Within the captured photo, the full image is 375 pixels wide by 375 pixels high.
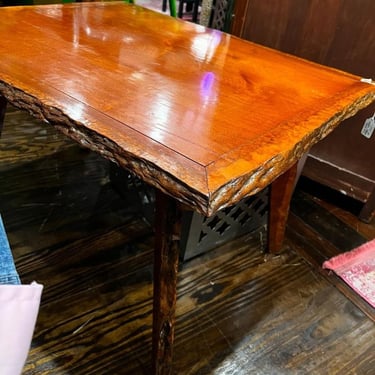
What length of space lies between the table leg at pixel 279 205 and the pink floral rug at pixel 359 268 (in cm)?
19

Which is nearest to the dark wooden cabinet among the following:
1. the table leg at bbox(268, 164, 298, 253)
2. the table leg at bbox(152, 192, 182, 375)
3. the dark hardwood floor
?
the dark hardwood floor

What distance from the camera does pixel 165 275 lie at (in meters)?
0.76

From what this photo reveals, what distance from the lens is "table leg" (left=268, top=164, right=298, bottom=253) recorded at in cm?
114

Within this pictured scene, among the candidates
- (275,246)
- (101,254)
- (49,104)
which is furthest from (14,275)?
(275,246)

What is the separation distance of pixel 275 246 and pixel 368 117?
56cm

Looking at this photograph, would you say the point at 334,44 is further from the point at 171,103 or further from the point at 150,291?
the point at 150,291

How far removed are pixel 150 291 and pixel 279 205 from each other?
0.46 m

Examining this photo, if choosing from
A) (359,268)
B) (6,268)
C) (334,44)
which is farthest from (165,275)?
(334,44)

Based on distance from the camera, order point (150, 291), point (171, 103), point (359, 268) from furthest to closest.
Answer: point (359, 268) → point (150, 291) → point (171, 103)

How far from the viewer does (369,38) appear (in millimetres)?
1293

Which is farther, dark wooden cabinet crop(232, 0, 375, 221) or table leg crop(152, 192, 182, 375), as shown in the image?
dark wooden cabinet crop(232, 0, 375, 221)

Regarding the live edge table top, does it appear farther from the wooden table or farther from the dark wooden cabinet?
the dark wooden cabinet

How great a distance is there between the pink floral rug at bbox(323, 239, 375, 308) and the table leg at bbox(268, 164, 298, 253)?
0.19 metres

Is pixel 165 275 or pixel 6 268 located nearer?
pixel 6 268
